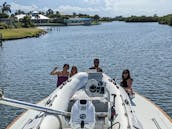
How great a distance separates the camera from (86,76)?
48.2 feet

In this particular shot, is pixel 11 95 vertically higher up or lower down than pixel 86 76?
lower down

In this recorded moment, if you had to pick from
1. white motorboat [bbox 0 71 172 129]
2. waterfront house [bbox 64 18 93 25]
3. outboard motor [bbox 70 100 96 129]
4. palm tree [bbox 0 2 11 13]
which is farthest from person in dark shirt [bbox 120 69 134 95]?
waterfront house [bbox 64 18 93 25]

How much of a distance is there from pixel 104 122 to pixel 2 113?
700cm

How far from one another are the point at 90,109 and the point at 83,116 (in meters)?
0.25

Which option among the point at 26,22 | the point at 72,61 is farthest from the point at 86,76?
the point at 26,22

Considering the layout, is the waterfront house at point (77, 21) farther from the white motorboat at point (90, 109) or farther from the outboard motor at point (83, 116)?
the outboard motor at point (83, 116)

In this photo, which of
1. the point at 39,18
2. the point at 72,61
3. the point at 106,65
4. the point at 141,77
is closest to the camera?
the point at 141,77

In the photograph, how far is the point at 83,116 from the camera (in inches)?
372

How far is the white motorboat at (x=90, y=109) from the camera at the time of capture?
9541 mm

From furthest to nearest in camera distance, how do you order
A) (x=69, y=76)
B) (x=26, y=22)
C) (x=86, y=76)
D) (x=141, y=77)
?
(x=26, y=22), (x=141, y=77), (x=69, y=76), (x=86, y=76)

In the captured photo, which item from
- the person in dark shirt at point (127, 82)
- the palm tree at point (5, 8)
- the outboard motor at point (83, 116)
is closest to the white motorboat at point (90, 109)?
the outboard motor at point (83, 116)

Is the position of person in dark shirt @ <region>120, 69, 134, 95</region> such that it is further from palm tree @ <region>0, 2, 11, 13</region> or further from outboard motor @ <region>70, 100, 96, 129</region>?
palm tree @ <region>0, 2, 11, 13</region>

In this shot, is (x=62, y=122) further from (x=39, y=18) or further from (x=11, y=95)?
(x=39, y=18)

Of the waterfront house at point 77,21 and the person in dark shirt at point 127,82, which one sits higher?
the person in dark shirt at point 127,82
